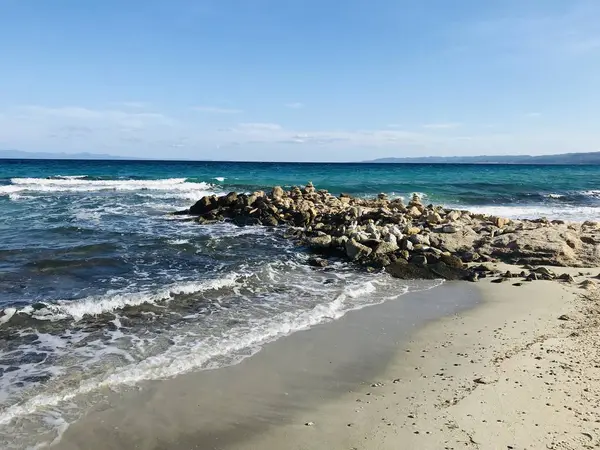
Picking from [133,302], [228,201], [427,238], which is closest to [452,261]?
[427,238]

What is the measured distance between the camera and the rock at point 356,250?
1252 cm

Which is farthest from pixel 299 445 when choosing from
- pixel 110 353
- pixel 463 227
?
pixel 463 227

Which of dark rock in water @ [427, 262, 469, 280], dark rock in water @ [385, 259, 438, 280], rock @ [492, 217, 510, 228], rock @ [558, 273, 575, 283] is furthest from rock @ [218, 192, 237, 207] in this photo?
rock @ [558, 273, 575, 283]

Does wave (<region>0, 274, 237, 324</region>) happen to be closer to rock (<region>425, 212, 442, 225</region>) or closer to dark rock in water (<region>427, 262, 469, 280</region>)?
dark rock in water (<region>427, 262, 469, 280</region>)

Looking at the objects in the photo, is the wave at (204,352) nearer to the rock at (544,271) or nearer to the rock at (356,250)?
the rock at (356,250)

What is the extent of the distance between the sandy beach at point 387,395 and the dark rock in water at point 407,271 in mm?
3071

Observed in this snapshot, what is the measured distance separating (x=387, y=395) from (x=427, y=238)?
839 cm

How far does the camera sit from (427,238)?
44.3 ft

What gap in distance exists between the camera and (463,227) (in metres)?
15.4

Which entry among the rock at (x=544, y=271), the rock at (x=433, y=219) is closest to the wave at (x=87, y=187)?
the rock at (x=433, y=219)

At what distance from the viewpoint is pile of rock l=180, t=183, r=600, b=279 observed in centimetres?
Result: 1201

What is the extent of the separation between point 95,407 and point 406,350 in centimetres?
400

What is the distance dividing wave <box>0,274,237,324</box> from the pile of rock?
4.43 meters

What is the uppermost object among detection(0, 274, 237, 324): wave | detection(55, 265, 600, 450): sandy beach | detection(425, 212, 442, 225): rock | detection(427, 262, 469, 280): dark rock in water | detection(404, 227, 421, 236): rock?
detection(425, 212, 442, 225): rock
